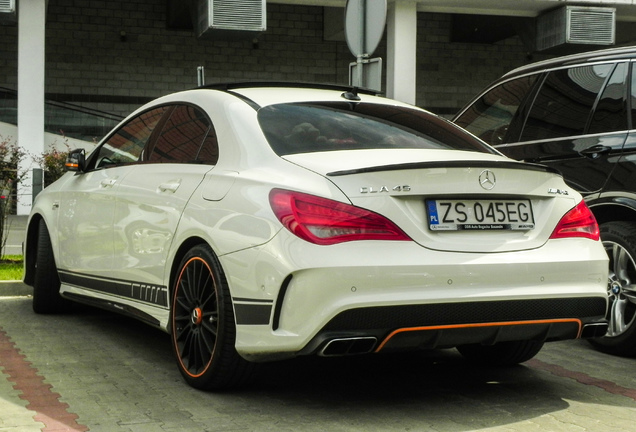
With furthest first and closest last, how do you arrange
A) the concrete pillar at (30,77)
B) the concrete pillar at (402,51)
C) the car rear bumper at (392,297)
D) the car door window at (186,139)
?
the concrete pillar at (402,51), the concrete pillar at (30,77), the car door window at (186,139), the car rear bumper at (392,297)

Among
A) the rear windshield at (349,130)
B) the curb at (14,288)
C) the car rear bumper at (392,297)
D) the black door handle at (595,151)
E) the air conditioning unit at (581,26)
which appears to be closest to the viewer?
the car rear bumper at (392,297)

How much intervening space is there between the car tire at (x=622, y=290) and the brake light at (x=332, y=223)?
2258 mm

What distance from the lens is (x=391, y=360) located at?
559cm

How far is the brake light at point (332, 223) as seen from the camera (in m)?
4.00

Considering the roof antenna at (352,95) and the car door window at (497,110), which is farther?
the car door window at (497,110)

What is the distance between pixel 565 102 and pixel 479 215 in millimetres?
2501

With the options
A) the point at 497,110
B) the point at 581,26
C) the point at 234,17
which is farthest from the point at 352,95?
the point at 581,26

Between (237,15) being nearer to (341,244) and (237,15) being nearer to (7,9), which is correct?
(7,9)

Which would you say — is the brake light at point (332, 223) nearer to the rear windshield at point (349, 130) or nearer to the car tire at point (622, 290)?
the rear windshield at point (349, 130)

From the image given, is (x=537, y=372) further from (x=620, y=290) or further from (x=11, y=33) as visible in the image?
(x=11, y=33)

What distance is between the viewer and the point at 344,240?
4.00 metres

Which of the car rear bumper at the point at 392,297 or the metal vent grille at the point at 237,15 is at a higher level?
the metal vent grille at the point at 237,15

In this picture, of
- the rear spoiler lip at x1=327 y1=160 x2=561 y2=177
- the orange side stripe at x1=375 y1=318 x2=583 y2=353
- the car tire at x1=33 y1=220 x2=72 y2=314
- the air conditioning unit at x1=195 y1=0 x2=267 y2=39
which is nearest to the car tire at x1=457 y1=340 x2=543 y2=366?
the orange side stripe at x1=375 y1=318 x2=583 y2=353

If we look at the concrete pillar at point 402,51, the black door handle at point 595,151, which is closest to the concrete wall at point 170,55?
the concrete pillar at point 402,51
